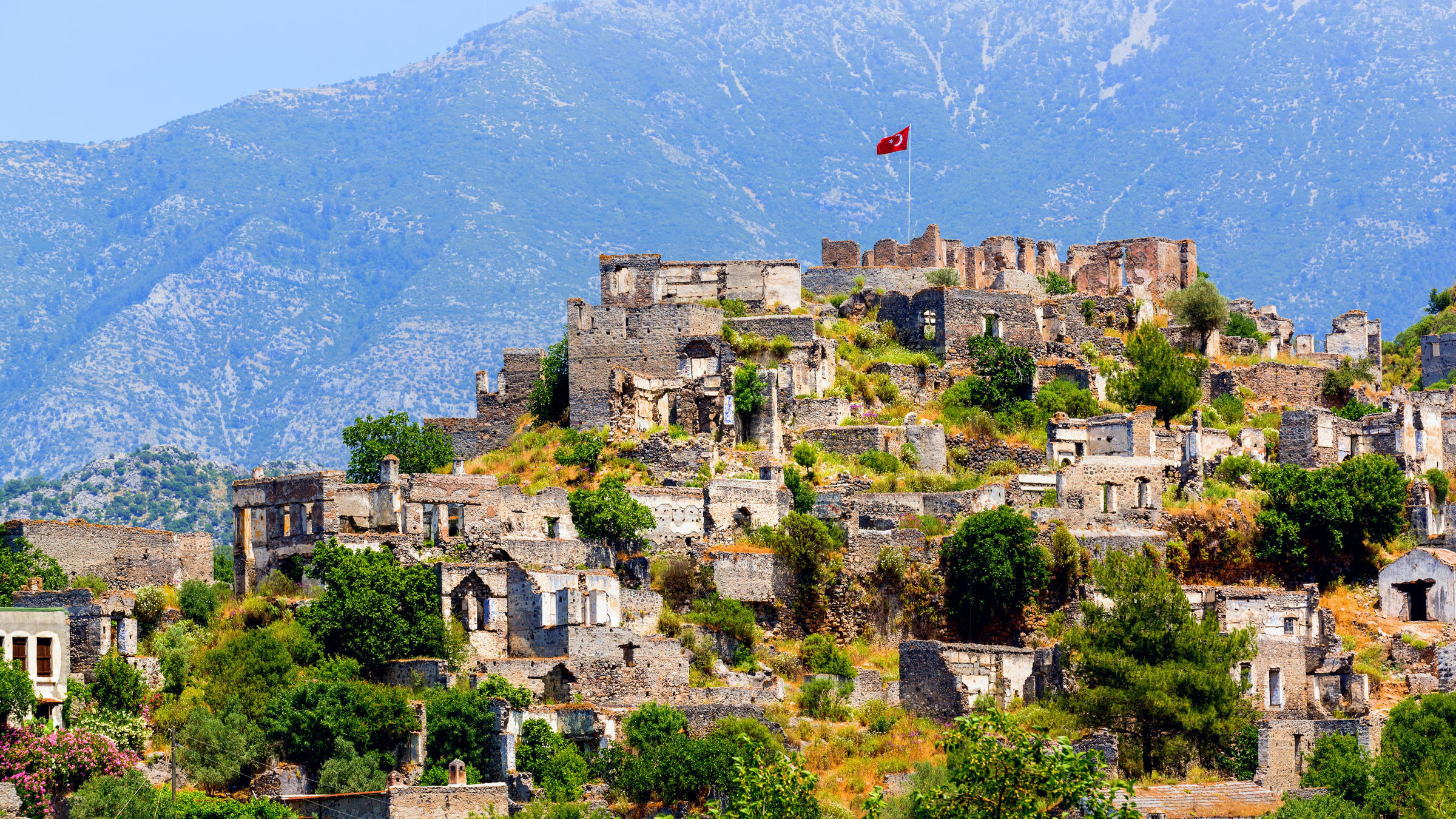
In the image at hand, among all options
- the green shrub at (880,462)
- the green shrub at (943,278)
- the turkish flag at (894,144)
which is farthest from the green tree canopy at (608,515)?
the turkish flag at (894,144)

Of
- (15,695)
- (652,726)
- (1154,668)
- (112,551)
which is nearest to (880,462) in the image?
(1154,668)

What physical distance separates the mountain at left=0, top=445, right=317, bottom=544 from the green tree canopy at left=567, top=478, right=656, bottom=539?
90.2m

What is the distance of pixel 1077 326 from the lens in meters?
84.9

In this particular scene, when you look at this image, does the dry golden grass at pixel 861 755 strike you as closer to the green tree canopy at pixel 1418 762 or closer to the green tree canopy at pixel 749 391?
the green tree canopy at pixel 1418 762

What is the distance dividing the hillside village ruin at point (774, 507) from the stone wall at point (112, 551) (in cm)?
9

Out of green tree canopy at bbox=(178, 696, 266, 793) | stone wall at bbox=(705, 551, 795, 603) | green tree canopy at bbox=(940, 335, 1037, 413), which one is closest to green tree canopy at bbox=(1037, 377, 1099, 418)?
green tree canopy at bbox=(940, 335, 1037, 413)

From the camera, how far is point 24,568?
215ft

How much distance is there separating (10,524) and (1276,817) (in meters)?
39.5

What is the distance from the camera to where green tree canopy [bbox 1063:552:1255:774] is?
187 ft

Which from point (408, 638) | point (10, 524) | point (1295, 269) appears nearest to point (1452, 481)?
point (408, 638)

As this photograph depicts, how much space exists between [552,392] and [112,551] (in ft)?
57.1

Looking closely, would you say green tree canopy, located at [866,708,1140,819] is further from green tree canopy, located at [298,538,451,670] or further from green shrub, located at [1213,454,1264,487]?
green shrub, located at [1213,454,1264,487]

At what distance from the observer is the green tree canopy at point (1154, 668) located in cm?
5694

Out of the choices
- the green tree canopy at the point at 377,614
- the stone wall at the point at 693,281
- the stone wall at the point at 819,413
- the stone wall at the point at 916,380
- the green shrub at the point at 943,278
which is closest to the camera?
the green tree canopy at the point at 377,614
